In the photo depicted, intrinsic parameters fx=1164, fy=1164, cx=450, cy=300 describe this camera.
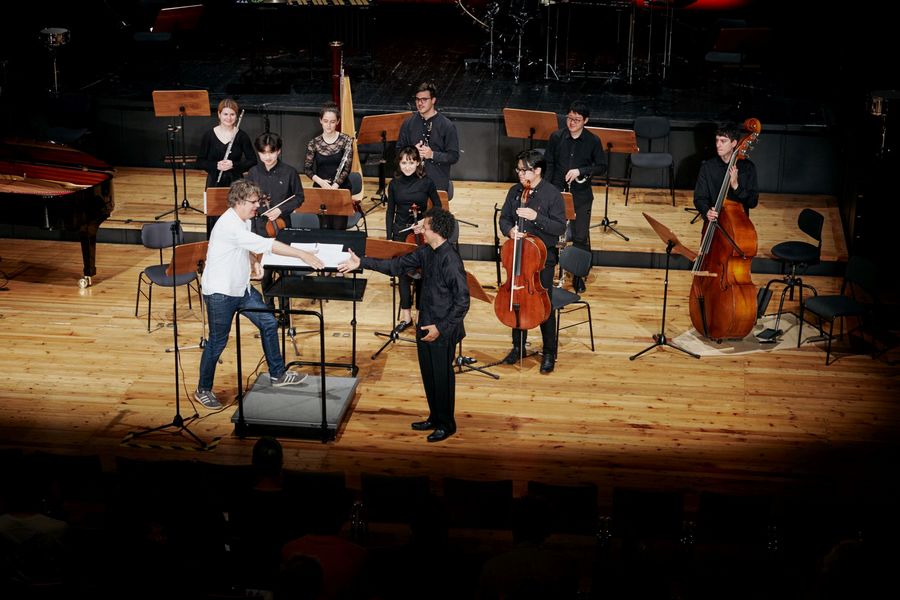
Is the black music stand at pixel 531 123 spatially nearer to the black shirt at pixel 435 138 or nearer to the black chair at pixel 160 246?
the black shirt at pixel 435 138

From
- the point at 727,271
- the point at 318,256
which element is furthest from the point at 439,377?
the point at 727,271

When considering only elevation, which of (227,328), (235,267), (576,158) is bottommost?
(227,328)

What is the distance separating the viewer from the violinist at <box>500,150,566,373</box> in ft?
27.3

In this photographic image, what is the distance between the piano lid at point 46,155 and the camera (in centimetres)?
1041

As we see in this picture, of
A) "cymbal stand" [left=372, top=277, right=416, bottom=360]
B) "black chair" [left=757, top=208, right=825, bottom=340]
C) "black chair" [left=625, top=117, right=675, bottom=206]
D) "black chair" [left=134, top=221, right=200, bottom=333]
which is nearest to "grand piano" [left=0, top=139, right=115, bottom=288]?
"black chair" [left=134, top=221, right=200, bottom=333]

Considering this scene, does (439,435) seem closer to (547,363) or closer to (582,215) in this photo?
(547,363)

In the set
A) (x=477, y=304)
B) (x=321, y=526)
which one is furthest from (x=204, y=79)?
(x=321, y=526)

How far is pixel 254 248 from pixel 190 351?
1888mm

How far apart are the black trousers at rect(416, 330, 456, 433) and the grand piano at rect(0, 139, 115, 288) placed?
379 centimetres

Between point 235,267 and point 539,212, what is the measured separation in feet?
7.38

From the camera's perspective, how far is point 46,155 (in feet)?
34.3

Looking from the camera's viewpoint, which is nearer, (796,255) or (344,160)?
(796,255)

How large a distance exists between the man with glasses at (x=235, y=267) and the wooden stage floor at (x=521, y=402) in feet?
2.22

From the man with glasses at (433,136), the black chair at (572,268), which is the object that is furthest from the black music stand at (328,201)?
the black chair at (572,268)
